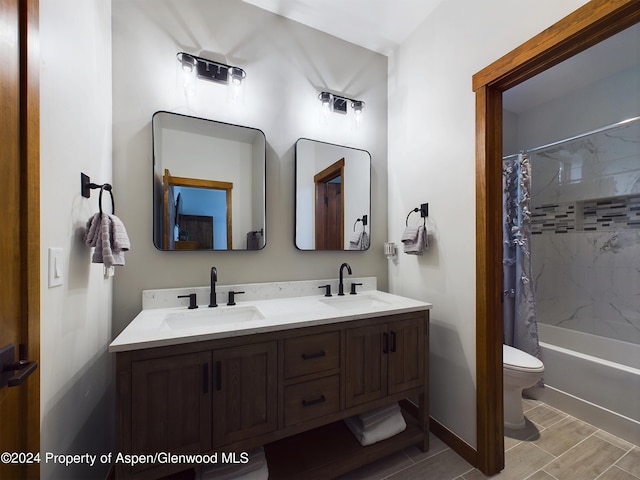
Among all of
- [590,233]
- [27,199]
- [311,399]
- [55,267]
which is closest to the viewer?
[27,199]

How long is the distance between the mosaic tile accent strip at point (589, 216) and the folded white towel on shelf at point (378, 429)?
249cm

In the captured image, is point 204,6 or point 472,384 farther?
point 204,6

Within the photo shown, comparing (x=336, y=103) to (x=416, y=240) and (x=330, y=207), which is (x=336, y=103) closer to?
(x=330, y=207)

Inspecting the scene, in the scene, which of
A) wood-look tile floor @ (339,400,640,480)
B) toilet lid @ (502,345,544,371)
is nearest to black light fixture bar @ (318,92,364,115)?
toilet lid @ (502,345,544,371)

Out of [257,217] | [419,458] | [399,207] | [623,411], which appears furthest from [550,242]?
[257,217]

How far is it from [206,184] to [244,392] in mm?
1216

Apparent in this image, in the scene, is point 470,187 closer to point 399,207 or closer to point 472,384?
point 399,207

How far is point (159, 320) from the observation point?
135 centimetres

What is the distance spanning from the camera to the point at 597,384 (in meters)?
1.88

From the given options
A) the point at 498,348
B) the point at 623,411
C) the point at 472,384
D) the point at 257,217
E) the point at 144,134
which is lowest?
the point at 623,411

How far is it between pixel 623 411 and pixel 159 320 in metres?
2.93

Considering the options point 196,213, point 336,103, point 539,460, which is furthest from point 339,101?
A: point 539,460

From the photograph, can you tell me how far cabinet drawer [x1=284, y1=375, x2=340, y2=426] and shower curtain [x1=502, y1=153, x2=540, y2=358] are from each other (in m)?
1.90

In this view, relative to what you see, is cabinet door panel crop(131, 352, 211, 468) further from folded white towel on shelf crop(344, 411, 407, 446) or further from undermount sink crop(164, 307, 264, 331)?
folded white towel on shelf crop(344, 411, 407, 446)
